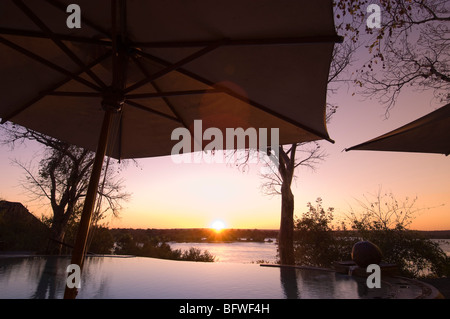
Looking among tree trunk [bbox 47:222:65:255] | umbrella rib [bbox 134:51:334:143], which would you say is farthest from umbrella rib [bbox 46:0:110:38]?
tree trunk [bbox 47:222:65:255]

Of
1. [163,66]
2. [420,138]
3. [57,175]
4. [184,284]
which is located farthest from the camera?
[57,175]

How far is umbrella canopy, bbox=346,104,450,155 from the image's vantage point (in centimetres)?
355

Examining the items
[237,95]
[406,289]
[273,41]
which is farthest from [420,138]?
[273,41]

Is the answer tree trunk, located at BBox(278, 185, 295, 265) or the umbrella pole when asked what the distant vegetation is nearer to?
tree trunk, located at BBox(278, 185, 295, 265)

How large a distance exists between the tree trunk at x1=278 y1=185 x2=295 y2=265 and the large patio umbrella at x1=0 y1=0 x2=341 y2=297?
7645 millimetres

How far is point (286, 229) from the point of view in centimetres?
1098

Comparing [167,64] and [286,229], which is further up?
[167,64]

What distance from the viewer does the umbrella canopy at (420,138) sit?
3553 mm

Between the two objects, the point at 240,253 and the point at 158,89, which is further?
the point at 240,253

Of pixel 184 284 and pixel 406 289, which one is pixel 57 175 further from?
pixel 406 289

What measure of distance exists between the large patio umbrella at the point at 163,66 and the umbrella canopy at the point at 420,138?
1091 mm

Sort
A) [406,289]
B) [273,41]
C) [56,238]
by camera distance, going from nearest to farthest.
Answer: [273,41] < [406,289] < [56,238]

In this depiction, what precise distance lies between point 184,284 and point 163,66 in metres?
3.53
